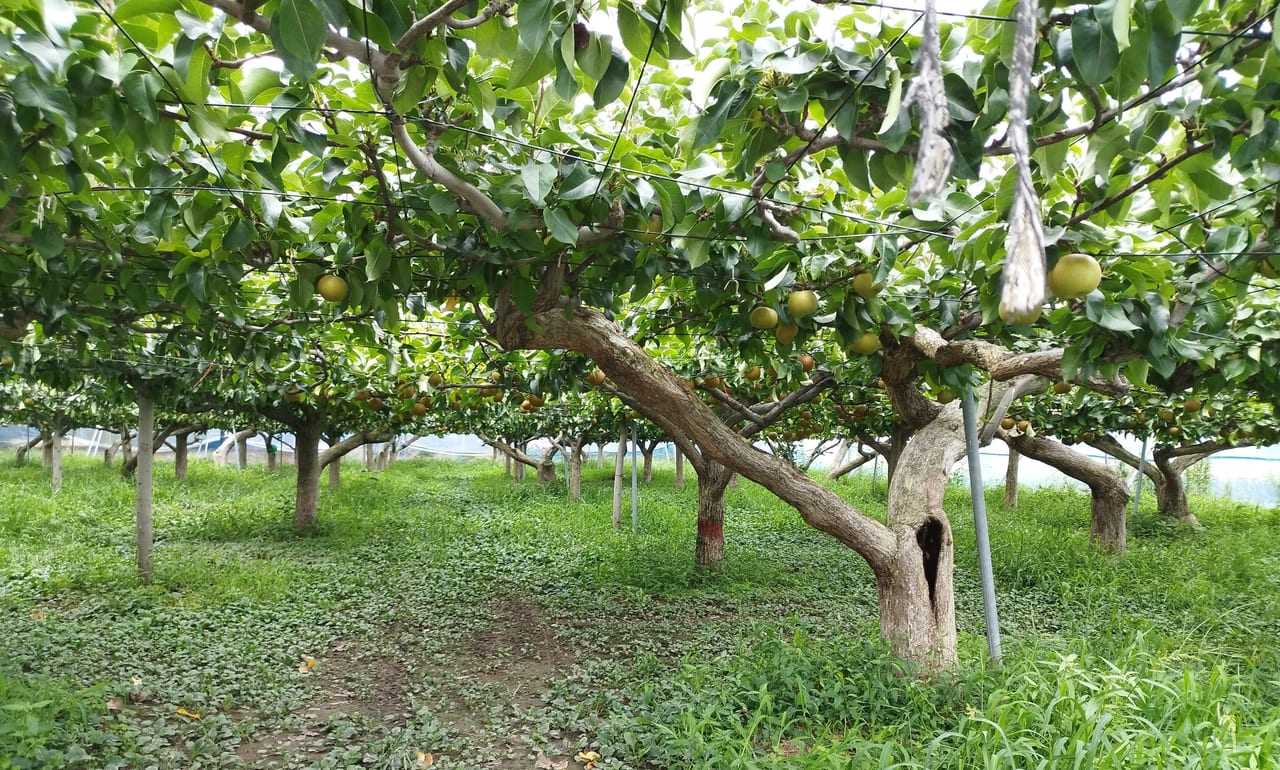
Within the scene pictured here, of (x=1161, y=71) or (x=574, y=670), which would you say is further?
(x=574, y=670)

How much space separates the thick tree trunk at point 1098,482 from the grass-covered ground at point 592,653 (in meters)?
0.27

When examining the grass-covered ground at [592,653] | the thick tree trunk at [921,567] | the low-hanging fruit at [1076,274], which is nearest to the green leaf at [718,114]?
the low-hanging fruit at [1076,274]

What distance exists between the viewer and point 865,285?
2.64m

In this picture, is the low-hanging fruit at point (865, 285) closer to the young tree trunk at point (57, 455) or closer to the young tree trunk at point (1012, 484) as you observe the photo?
the young tree trunk at point (1012, 484)

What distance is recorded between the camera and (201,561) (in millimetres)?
7375

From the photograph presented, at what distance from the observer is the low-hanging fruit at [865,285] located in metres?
2.62

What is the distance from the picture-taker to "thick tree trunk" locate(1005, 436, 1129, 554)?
758 cm

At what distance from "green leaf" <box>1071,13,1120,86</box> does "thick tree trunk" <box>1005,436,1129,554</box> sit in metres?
7.21

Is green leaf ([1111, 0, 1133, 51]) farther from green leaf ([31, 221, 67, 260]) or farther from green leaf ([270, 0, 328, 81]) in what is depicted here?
green leaf ([31, 221, 67, 260])

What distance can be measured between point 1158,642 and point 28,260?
645 cm

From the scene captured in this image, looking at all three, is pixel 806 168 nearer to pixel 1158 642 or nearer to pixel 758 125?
pixel 758 125

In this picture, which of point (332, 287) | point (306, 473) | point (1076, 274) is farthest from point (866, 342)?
point (306, 473)

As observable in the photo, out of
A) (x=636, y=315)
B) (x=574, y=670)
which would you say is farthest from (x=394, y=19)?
(x=574, y=670)

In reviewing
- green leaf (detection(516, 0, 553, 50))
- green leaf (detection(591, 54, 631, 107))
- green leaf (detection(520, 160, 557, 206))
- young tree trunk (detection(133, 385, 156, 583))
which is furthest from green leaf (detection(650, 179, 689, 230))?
young tree trunk (detection(133, 385, 156, 583))
